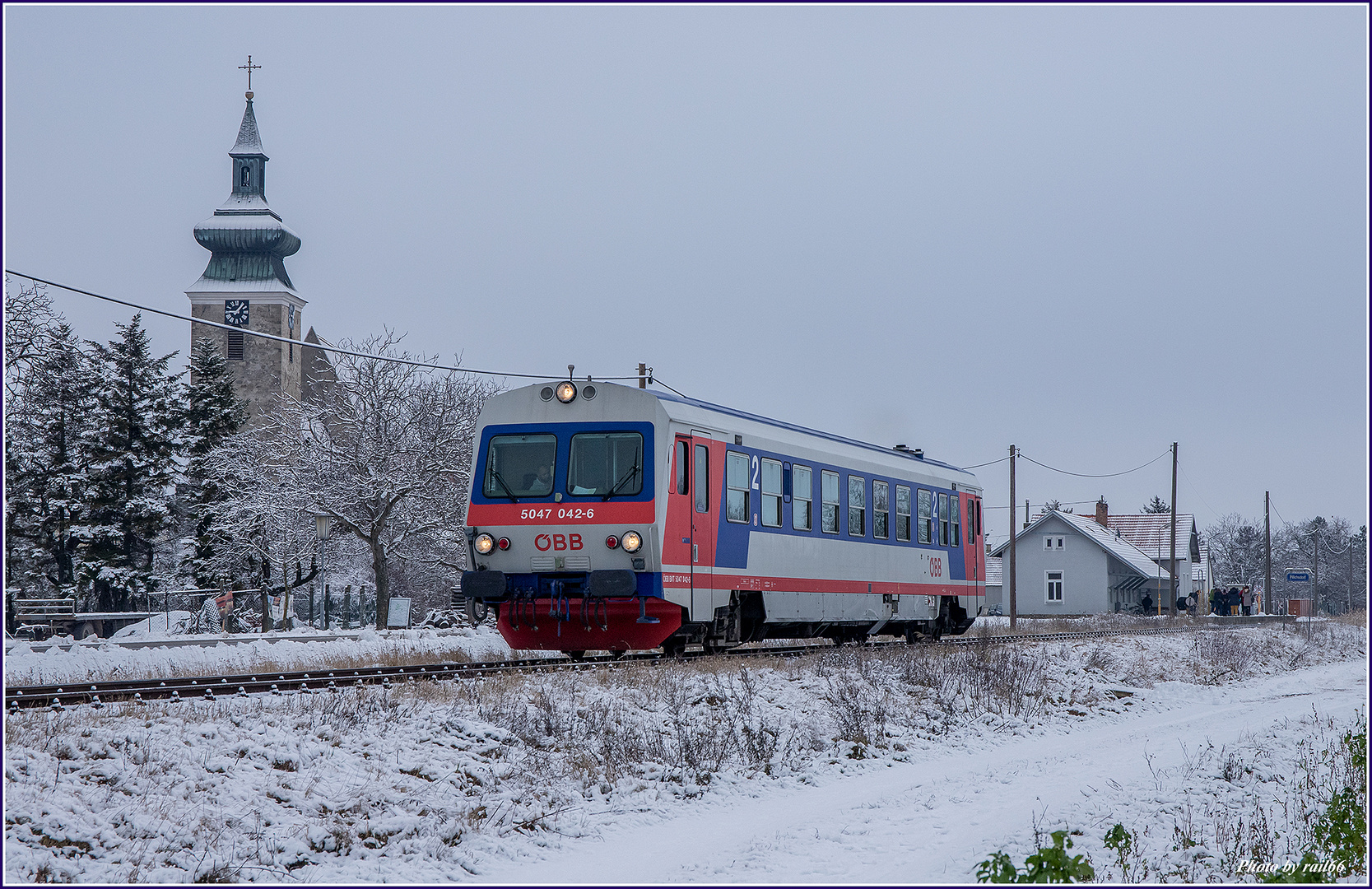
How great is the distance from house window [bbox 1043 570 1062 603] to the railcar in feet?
155

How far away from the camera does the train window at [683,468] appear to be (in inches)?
634

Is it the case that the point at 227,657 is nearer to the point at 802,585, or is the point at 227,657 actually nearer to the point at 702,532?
the point at 702,532

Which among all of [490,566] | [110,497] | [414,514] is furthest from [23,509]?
[490,566]

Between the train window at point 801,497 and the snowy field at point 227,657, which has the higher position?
the train window at point 801,497

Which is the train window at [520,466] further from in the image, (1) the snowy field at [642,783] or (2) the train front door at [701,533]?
(1) the snowy field at [642,783]

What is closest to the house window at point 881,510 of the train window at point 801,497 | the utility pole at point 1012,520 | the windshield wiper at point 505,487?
the train window at point 801,497

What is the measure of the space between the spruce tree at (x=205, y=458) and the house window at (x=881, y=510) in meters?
29.3

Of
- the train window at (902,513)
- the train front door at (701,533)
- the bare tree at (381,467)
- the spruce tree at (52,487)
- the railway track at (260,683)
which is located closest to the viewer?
the railway track at (260,683)

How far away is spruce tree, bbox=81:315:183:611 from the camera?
44.5 meters

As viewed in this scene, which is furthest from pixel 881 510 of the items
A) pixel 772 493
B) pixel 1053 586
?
pixel 1053 586

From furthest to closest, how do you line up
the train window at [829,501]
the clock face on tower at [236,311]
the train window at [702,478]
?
1. the clock face on tower at [236,311]
2. the train window at [829,501]
3. the train window at [702,478]

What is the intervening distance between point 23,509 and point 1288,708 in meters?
37.8

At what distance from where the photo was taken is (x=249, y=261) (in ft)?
280

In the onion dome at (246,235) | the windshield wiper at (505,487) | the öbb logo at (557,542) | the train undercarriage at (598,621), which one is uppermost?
the onion dome at (246,235)
